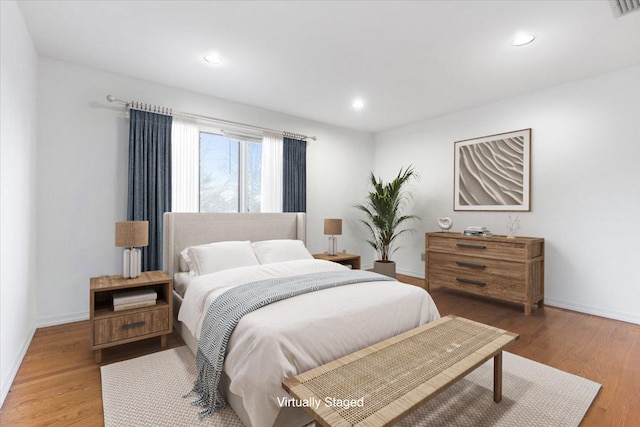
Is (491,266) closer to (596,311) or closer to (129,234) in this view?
(596,311)

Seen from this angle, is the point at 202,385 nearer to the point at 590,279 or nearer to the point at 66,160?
the point at 66,160

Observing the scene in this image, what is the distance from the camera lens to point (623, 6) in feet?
6.99

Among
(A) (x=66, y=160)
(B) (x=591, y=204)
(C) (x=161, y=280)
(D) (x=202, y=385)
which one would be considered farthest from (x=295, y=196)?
(B) (x=591, y=204)

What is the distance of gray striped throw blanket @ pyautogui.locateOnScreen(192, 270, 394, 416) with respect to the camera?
5.68ft

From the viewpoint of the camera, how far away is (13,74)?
207cm

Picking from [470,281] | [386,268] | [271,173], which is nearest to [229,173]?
[271,173]

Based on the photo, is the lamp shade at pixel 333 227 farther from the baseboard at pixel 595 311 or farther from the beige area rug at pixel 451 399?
the baseboard at pixel 595 311

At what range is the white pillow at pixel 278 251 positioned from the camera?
3324 mm

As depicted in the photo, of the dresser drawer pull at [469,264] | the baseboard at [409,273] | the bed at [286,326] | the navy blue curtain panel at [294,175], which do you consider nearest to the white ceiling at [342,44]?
the navy blue curtain panel at [294,175]

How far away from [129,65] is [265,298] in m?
2.77

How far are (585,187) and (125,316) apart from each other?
471 cm

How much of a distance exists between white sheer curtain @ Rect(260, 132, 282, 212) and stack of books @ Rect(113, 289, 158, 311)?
6.61ft

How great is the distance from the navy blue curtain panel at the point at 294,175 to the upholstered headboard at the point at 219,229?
405 mm

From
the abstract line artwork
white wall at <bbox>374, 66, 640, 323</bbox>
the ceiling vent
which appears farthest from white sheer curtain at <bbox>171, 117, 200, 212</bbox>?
the ceiling vent
